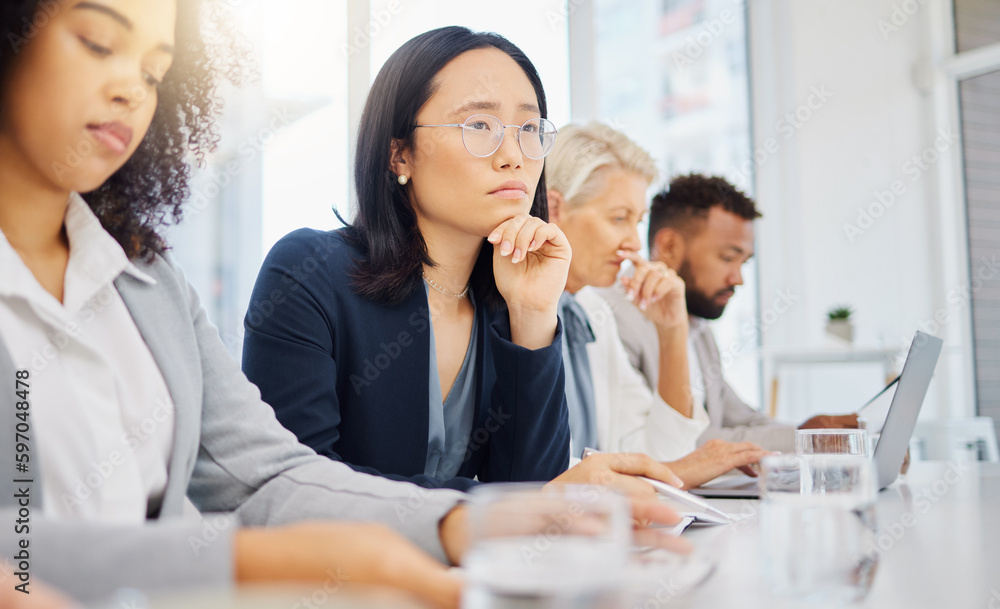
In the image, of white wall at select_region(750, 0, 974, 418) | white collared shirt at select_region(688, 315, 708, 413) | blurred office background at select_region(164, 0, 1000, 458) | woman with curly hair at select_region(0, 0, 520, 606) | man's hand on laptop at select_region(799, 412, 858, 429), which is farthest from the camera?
white wall at select_region(750, 0, 974, 418)

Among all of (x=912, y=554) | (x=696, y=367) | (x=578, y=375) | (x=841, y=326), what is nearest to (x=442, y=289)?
(x=578, y=375)

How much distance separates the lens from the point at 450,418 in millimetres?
1491

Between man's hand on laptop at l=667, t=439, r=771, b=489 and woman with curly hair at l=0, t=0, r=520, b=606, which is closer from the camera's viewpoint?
woman with curly hair at l=0, t=0, r=520, b=606

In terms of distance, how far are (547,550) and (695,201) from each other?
251cm

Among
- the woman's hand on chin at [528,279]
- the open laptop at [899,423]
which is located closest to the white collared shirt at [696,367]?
the open laptop at [899,423]

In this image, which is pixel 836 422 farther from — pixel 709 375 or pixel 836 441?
pixel 709 375

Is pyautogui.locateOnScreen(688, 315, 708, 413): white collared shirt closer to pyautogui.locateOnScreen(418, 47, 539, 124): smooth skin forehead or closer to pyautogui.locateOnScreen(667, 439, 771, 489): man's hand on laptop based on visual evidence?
pyautogui.locateOnScreen(667, 439, 771, 489): man's hand on laptop

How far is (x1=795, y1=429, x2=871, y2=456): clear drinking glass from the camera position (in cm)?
121

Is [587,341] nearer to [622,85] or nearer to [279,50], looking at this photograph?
[279,50]

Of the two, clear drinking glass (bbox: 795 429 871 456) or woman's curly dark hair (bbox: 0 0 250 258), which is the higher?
woman's curly dark hair (bbox: 0 0 250 258)

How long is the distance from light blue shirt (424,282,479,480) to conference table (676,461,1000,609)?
49cm

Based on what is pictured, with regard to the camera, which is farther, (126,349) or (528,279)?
(528,279)

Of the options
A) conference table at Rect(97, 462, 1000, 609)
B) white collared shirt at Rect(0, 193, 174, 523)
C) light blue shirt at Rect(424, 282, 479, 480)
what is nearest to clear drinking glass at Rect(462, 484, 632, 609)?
conference table at Rect(97, 462, 1000, 609)

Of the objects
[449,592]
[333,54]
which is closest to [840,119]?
[333,54]
